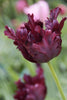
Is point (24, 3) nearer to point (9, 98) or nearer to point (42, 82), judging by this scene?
point (9, 98)

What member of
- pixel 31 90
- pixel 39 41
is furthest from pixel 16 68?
pixel 39 41

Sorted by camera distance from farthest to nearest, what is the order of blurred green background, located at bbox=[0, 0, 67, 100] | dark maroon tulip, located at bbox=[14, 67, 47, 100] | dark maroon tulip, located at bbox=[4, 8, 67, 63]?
blurred green background, located at bbox=[0, 0, 67, 100], dark maroon tulip, located at bbox=[14, 67, 47, 100], dark maroon tulip, located at bbox=[4, 8, 67, 63]

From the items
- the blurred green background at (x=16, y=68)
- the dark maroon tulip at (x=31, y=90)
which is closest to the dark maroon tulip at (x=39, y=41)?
the dark maroon tulip at (x=31, y=90)

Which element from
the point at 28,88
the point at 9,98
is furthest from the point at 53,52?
the point at 9,98

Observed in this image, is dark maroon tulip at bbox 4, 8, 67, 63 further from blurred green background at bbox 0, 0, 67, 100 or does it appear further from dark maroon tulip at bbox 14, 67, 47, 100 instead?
blurred green background at bbox 0, 0, 67, 100

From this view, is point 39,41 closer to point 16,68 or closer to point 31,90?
point 31,90

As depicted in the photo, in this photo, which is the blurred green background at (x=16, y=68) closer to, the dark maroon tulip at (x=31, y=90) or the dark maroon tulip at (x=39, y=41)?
the dark maroon tulip at (x=31, y=90)

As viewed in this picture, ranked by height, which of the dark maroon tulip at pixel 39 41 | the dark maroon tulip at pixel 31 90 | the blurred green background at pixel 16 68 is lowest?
the blurred green background at pixel 16 68

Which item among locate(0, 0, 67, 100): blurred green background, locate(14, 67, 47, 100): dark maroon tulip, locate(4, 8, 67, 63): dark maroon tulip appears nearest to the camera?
locate(4, 8, 67, 63): dark maroon tulip

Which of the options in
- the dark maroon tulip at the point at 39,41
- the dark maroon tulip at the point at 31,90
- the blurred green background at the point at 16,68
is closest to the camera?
the dark maroon tulip at the point at 39,41

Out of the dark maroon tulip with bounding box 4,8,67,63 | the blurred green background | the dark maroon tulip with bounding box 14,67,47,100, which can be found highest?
the dark maroon tulip with bounding box 4,8,67,63

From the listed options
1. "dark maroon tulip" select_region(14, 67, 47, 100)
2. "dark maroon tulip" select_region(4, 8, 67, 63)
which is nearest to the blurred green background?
"dark maroon tulip" select_region(14, 67, 47, 100)
